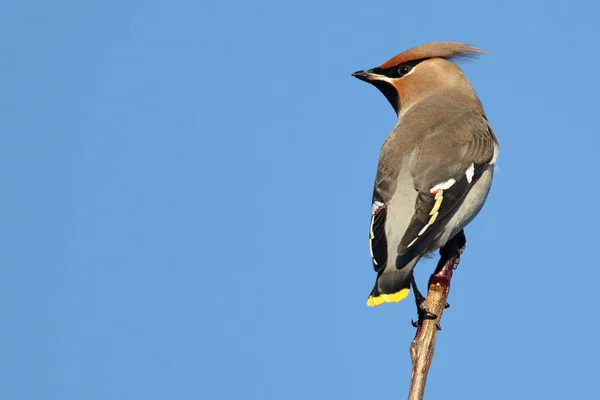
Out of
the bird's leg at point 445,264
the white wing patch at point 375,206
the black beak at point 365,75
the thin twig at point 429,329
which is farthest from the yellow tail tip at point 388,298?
the black beak at point 365,75

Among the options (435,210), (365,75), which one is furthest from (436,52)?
(435,210)

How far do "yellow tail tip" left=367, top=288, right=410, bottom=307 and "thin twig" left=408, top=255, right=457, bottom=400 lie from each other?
266mm

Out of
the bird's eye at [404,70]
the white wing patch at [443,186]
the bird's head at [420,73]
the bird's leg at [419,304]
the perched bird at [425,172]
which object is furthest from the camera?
the bird's eye at [404,70]

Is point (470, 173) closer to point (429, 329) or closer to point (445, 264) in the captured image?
point (445, 264)

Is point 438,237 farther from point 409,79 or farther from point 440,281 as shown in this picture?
point 409,79

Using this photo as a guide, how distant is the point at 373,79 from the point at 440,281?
298 cm

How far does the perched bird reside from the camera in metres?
5.77

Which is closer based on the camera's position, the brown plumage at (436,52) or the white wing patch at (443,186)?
the white wing patch at (443,186)

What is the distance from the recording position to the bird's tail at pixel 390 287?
556cm

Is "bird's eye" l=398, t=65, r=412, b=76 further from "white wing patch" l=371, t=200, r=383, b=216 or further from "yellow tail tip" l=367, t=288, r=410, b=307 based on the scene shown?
"yellow tail tip" l=367, t=288, r=410, b=307

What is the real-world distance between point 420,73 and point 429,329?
3414 mm

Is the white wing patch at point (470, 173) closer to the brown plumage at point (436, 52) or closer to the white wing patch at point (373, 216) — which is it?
the white wing patch at point (373, 216)

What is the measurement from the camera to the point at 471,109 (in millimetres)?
7301

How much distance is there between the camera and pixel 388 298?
5.56 meters
